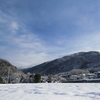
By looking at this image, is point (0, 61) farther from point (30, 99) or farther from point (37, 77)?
point (30, 99)

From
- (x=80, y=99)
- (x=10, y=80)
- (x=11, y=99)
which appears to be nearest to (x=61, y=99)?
(x=80, y=99)

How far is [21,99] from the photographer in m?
4.14

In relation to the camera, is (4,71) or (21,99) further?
(4,71)

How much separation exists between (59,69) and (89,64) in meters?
34.3

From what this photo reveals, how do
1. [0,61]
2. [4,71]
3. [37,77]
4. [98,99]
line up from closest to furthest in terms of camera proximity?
[98,99] < [37,77] < [4,71] < [0,61]

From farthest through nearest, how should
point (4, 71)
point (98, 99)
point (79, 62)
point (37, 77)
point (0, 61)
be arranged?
point (79, 62), point (0, 61), point (4, 71), point (37, 77), point (98, 99)

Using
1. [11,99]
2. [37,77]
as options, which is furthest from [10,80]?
[11,99]

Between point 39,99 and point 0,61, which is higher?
point 0,61

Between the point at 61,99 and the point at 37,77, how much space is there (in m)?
24.8

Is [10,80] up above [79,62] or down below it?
below

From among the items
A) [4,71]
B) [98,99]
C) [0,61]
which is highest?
[0,61]

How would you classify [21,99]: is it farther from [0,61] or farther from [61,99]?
[0,61]

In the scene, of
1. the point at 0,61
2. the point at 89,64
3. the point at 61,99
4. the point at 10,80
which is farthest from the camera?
the point at 89,64

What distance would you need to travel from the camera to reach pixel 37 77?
28.1 m
